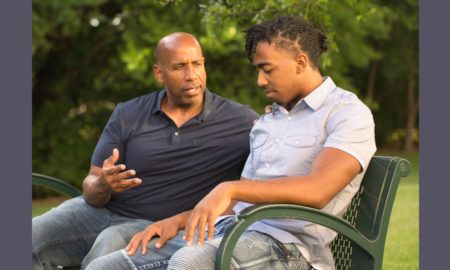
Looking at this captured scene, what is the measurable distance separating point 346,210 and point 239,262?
2.06ft

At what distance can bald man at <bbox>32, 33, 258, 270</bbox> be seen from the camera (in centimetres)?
374

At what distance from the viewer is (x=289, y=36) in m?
3.15

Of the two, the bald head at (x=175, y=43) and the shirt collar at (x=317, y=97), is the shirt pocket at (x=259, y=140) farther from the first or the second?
the bald head at (x=175, y=43)

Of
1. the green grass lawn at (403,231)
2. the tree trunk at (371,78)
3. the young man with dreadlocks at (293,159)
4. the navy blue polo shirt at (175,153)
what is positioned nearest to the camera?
the young man with dreadlocks at (293,159)

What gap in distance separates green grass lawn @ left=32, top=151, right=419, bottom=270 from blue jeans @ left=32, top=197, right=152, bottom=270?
8.84 ft

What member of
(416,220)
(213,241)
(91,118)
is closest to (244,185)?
(213,241)

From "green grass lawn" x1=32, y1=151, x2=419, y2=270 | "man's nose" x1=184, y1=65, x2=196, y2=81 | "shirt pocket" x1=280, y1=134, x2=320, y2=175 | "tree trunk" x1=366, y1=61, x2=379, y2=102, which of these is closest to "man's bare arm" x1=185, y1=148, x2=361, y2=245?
"shirt pocket" x1=280, y1=134, x2=320, y2=175

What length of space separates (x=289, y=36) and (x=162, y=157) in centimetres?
93

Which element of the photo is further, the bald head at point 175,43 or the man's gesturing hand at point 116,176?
the bald head at point 175,43

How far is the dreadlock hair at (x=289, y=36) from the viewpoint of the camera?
3.14 m

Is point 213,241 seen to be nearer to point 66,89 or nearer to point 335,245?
point 335,245

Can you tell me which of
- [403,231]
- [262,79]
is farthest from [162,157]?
[403,231]

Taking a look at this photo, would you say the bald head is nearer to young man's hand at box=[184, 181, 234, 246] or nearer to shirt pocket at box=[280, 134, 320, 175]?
shirt pocket at box=[280, 134, 320, 175]

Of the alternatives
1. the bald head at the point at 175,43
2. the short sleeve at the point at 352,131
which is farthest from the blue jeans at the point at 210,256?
the bald head at the point at 175,43
